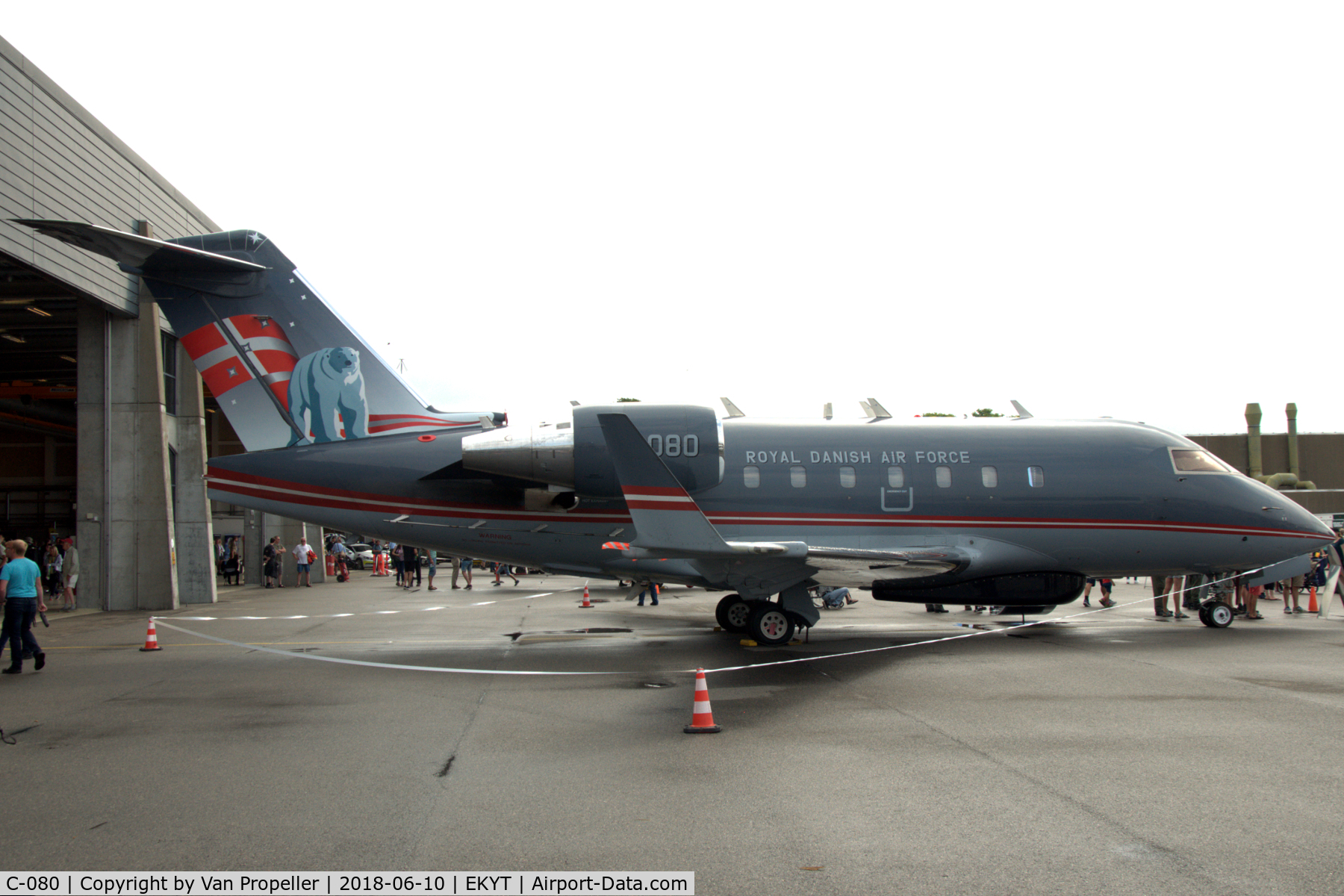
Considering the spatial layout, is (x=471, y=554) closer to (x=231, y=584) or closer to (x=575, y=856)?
(x=575, y=856)

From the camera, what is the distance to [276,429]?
13047 mm

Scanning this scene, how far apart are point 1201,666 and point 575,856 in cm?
954

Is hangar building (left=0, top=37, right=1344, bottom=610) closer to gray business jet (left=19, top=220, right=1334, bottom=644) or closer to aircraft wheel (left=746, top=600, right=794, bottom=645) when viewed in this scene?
gray business jet (left=19, top=220, right=1334, bottom=644)

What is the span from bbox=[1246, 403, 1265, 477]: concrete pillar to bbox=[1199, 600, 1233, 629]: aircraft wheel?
37410mm

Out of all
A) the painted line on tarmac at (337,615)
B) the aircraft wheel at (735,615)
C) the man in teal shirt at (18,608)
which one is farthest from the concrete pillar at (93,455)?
the aircraft wheel at (735,615)

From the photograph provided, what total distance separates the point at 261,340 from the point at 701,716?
30.1 feet

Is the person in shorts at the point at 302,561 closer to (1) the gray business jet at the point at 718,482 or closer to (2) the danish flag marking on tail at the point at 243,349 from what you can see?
(1) the gray business jet at the point at 718,482

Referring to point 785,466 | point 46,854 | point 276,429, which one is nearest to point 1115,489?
point 785,466

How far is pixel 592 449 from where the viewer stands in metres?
12.7

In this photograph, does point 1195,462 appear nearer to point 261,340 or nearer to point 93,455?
point 261,340

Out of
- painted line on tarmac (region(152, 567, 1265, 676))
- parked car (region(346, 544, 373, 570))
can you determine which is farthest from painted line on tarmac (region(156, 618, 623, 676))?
parked car (region(346, 544, 373, 570))

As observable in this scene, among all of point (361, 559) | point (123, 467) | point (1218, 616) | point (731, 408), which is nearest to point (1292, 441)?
point (1218, 616)

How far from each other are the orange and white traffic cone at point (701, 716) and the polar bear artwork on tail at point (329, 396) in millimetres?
7767

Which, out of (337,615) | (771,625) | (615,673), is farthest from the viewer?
(337,615)
